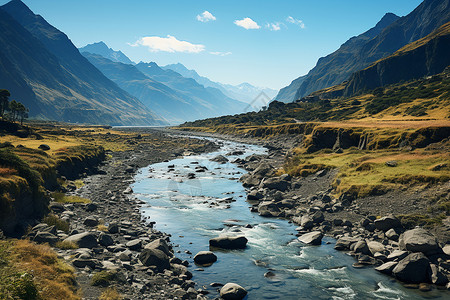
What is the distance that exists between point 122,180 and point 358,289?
4932 centimetres

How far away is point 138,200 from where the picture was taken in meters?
45.9

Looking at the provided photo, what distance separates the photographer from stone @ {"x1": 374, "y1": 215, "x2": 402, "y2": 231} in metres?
30.0

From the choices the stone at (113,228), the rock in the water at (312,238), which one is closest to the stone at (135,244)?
the stone at (113,228)

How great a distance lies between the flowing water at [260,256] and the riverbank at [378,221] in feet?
4.26

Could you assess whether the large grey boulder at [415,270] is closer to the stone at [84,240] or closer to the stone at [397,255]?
the stone at [397,255]

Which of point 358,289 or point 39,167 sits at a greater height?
point 39,167

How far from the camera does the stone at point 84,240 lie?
24672 millimetres

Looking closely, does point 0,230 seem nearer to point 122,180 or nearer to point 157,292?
point 157,292

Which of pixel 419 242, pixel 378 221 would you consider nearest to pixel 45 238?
pixel 419 242

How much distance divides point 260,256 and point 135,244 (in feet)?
36.9

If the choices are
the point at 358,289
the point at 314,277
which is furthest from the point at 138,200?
the point at 358,289

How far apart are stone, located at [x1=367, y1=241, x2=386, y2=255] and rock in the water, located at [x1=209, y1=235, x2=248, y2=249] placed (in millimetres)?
11352

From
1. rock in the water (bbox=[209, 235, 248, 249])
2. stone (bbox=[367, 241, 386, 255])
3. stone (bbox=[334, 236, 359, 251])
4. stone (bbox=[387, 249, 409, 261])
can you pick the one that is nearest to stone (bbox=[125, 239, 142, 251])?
rock in the water (bbox=[209, 235, 248, 249])

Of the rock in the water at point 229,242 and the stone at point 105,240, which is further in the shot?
the rock in the water at point 229,242
